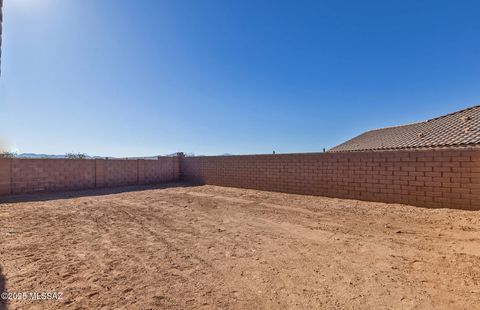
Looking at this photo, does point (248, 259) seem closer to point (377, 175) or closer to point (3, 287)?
point (3, 287)

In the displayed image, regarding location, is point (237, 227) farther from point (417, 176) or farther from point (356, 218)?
point (417, 176)

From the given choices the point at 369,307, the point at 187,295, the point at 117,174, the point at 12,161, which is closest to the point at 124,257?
the point at 187,295

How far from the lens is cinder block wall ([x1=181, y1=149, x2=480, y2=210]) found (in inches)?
257

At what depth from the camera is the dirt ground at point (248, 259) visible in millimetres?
2729

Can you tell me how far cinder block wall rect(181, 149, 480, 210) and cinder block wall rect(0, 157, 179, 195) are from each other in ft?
21.7

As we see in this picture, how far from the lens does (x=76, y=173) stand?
524 inches

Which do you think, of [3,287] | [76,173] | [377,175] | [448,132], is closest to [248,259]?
[3,287]

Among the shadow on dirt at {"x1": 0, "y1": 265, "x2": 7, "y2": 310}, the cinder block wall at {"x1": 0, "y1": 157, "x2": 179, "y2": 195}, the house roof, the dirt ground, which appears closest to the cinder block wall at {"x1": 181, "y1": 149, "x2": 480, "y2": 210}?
the dirt ground

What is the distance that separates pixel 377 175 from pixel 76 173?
1401cm

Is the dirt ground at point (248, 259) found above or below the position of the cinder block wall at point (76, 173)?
below

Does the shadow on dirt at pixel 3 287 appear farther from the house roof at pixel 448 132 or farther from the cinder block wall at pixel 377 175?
the house roof at pixel 448 132

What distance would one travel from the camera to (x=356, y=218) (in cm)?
633

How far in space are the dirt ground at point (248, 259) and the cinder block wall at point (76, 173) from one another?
5618mm

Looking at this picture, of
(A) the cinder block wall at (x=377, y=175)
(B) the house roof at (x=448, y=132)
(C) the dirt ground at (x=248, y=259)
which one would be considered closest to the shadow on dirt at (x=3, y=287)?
(C) the dirt ground at (x=248, y=259)
